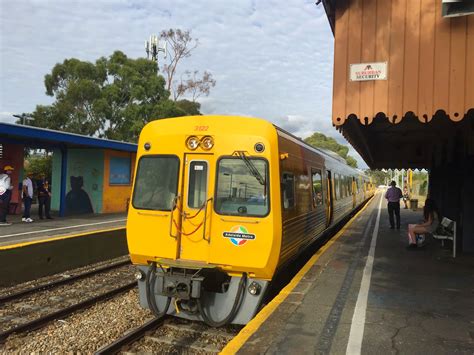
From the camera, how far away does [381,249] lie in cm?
978

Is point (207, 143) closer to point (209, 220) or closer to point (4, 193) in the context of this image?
point (209, 220)

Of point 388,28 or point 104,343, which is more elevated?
point 388,28

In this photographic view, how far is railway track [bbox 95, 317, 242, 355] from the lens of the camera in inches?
208

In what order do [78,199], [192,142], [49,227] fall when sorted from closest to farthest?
[192,142], [49,227], [78,199]

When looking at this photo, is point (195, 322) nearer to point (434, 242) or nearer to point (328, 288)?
point (328, 288)

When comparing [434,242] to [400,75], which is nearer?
[400,75]

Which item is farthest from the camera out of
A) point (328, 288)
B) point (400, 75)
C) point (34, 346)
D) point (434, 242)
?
point (434, 242)

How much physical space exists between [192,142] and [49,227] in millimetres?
8585

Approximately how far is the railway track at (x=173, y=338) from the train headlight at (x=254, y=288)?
0.69 meters

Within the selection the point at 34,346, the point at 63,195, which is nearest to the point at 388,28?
the point at 34,346

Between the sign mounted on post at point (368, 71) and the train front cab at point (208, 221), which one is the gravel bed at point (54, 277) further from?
the sign mounted on post at point (368, 71)

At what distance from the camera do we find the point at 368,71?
17.0 ft

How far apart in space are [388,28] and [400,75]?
58 centimetres

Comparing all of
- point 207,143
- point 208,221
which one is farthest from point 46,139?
point 208,221
